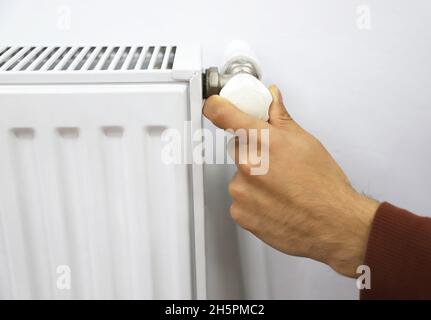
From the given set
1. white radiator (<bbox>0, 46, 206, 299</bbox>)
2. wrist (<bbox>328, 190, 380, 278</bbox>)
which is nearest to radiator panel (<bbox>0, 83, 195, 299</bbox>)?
white radiator (<bbox>0, 46, 206, 299</bbox>)

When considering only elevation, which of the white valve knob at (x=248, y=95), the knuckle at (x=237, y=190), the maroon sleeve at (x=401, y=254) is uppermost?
the white valve knob at (x=248, y=95)

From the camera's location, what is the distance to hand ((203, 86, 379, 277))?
0.38 meters

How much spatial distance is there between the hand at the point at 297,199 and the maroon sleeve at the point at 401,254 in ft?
0.04

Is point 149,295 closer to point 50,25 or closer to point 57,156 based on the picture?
point 57,156

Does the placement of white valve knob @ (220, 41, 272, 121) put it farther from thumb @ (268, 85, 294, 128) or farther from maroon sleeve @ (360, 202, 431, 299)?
maroon sleeve @ (360, 202, 431, 299)

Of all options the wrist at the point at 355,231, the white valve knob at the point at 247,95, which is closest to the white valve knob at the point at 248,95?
the white valve knob at the point at 247,95

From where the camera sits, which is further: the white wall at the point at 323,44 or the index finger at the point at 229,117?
the white wall at the point at 323,44

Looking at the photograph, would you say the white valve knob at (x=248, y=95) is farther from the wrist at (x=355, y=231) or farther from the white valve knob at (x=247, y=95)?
the wrist at (x=355, y=231)

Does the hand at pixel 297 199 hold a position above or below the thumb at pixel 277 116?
below

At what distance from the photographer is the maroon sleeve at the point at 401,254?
387 mm

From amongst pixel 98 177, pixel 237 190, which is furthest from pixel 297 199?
pixel 98 177

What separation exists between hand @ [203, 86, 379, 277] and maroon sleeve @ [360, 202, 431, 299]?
0.04 feet

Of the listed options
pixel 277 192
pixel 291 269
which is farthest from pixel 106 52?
pixel 291 269

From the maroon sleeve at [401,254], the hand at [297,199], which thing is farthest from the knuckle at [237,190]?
the maroon sleeve at [401,254]
